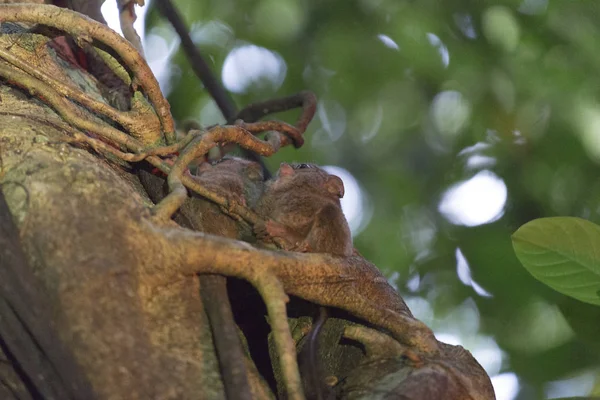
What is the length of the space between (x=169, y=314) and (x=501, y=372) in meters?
1.41

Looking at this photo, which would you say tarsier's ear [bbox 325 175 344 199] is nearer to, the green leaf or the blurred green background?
the green leaf

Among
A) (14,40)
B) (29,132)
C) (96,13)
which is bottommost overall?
(29,132)

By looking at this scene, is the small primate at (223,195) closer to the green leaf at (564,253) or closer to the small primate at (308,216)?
the small primate at (308,216)

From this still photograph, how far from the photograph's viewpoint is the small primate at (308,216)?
38.0 inches

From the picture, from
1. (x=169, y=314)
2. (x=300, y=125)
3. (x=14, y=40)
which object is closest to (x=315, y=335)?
(x=169, y=314)

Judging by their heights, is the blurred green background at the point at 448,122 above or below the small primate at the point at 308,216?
above

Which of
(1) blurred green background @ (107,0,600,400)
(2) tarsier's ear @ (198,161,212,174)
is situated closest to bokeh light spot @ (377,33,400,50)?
(1) blurred green background @ (107,0,600,400)

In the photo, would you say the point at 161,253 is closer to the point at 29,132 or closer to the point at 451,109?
the point at 29,132

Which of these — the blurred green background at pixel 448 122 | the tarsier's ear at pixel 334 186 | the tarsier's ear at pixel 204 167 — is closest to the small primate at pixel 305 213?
the tarsier's ear at pixel 334 186

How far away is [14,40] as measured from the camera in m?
1.03

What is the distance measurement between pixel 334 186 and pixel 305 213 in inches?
2.8

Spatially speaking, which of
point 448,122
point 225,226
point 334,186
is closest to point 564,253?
point 334,186

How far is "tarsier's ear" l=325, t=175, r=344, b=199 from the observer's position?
3.39 ft

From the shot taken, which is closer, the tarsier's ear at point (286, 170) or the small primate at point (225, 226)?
the small primate at point (225, 226)
